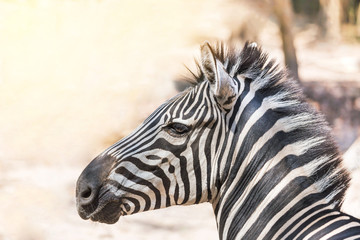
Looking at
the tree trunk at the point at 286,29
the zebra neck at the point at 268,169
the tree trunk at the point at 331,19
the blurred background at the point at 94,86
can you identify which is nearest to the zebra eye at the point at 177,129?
the zebra neck at the point at 268,169

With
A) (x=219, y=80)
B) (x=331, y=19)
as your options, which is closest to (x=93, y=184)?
(x=219, y=80)

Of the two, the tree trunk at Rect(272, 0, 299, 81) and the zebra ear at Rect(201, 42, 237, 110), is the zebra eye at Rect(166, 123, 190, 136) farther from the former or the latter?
the tree trunk at Rect(272, 0, 299, 81)

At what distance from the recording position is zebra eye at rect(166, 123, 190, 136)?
305cm

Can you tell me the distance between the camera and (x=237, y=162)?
9.93 ft

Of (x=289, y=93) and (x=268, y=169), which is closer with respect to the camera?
(x=268, y=169)

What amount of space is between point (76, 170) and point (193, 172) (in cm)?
688

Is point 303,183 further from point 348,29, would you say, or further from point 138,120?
point 348,29

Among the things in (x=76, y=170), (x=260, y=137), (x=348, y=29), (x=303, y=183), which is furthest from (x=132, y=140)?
(x=348, y=29)

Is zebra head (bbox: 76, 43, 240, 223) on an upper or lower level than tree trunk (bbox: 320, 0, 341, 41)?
lower

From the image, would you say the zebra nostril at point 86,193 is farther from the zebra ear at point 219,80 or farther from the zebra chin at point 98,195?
the zebra ear at point 219,80

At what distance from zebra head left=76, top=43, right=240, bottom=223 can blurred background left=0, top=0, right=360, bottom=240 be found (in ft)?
14.6

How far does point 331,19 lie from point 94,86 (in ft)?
44.4

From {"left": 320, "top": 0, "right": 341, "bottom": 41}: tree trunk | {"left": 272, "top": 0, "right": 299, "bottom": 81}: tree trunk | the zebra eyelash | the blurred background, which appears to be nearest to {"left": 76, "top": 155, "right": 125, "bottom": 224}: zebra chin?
the zebra eyelash

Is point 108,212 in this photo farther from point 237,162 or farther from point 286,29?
point 286,29
